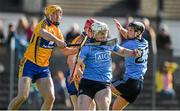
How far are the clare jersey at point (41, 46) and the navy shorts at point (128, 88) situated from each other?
1.45 meters

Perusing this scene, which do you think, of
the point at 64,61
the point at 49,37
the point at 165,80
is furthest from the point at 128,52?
the point at 165,80

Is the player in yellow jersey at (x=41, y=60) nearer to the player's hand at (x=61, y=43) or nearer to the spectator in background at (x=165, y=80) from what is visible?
the player's hand at (x=61, y=43)

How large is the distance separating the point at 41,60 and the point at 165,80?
9150 mm

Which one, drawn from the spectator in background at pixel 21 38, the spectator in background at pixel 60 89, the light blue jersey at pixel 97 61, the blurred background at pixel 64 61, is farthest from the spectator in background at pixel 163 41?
the light blue jersey at pixel 97 61

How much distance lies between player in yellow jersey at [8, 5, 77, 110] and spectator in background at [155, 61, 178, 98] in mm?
8952

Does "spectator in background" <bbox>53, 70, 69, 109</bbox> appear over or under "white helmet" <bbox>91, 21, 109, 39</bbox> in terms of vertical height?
under

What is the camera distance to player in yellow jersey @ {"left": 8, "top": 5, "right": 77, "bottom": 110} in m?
15.7

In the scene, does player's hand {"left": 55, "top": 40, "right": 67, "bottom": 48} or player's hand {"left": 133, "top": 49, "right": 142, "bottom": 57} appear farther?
player's hand {"left": 55, "top": 40, "right": 67, "bottom": 48}

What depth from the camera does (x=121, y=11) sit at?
30469 mm

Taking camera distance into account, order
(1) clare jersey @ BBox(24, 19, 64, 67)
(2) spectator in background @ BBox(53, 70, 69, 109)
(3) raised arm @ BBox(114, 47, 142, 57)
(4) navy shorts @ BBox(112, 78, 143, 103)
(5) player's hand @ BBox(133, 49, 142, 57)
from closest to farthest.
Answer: (3) raised arm @ BBox(114, 47, 142, 57), (5) player's hand @ BBox(133, 49, 142, 57), (4) navy shorts @ BBox(112, 78, 143, 103), (1) clare jersey @ BBox(24, 19, 64, 67), (2) spectator in background @ BBox(53, 70, 69, 109)

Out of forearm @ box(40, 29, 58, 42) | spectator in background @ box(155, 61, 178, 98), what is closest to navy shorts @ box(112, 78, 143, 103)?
forearm @ box(40, 29, 58, 42)

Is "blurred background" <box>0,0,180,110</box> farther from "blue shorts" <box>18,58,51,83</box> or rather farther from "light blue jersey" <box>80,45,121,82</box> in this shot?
"light blue jersey" <box>80,45,121,82</box>

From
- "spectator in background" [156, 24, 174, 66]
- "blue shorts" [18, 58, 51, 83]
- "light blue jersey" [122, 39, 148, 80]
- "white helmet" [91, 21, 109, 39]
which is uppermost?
"white helmet" [91, 21, 109, 39]

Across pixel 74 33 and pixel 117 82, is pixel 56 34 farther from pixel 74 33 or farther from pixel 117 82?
pixel 74 33
